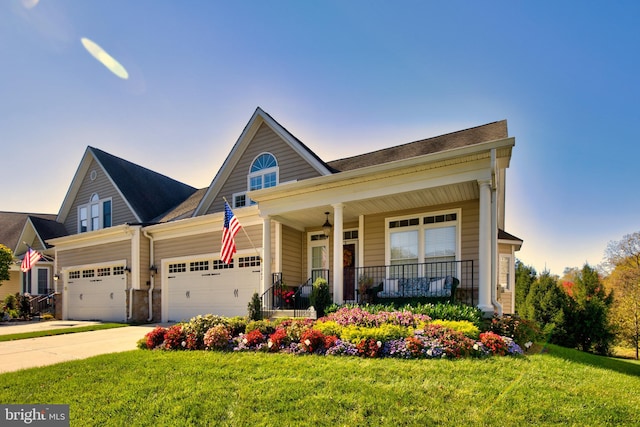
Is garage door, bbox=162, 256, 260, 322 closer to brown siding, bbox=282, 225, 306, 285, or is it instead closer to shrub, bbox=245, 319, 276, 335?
brown siding, bbox=282, 225, 306, 285

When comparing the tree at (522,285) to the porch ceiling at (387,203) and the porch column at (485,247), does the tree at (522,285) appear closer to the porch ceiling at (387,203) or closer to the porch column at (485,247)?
the porch ceiling at (387,203)

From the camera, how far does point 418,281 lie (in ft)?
31.9

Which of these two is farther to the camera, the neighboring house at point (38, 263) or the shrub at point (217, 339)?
the neighboring house at point (38, 263)

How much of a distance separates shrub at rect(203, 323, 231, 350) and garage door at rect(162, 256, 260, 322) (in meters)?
4.78

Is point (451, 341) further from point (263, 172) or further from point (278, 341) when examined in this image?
point (263, 172)

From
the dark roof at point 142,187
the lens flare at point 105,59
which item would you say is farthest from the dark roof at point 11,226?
the lens flare at point 105,59

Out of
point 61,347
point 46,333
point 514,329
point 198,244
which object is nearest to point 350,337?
point 514,329

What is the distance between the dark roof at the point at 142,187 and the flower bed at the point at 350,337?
1114 centimetres

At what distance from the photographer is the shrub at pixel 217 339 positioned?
718 centimetres

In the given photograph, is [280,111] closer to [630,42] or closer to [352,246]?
[352,246]

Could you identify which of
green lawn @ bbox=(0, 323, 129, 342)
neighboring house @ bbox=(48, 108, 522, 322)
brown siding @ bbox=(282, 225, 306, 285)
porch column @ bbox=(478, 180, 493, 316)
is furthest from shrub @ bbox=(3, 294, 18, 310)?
porch column @ bbox=(478, 180, 493, 316)

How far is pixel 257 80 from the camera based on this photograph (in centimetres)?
1138

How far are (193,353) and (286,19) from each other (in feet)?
27.3

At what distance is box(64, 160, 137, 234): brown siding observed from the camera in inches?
689
